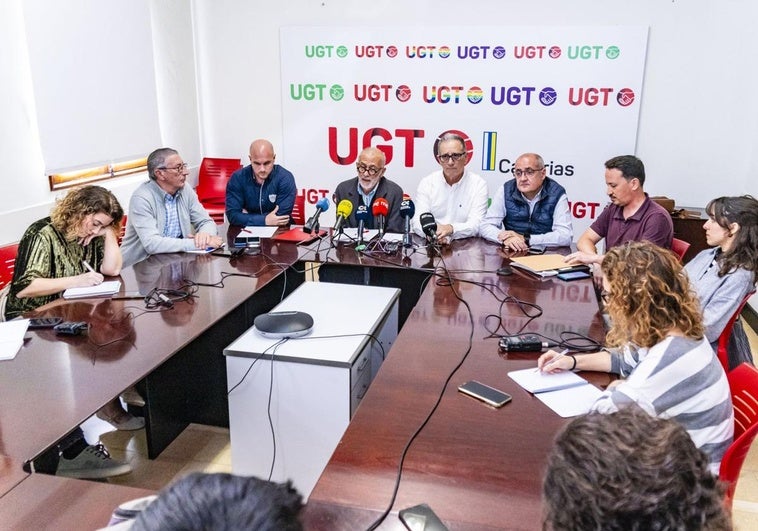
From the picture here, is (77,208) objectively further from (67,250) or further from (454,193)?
(454,193)

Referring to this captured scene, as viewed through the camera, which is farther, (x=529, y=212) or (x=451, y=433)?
(x=529, y=212)

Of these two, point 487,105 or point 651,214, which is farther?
point 487,105

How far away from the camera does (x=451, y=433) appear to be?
4.76 ft

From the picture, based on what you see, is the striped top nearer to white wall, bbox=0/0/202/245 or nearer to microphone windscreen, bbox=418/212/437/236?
microphone windscreen, bbox=418/212/437/236

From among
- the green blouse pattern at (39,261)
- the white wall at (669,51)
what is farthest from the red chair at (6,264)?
the white wall at (669,51)

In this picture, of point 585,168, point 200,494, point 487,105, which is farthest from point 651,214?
point 200,494

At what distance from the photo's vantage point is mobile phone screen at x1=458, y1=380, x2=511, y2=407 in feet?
5.21

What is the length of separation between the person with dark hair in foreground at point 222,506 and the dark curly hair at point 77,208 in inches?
89.3

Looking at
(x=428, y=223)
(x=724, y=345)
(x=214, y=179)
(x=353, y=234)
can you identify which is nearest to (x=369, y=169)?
(x=353, y=234)

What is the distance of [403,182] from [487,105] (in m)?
0.94

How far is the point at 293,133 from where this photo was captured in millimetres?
5180

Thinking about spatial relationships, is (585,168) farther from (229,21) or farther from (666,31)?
(229,21)

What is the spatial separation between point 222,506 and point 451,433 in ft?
3.24

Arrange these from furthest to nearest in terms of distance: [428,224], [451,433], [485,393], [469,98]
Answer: [469,98] < [428,224] < [485,393] < [451,433]
